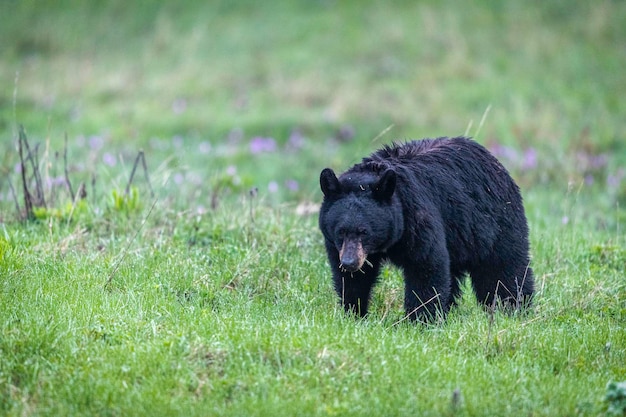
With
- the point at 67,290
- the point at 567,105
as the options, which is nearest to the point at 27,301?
the point at 67,290

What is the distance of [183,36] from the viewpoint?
67.1 feet

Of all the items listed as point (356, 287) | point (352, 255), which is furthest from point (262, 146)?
point (352, 255)

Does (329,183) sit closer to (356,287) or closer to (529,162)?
(356,287)

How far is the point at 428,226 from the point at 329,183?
768 millimetres

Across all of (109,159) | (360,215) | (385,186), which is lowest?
(109,159)

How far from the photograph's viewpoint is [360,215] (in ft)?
19.2

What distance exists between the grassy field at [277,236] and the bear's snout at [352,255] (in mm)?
427

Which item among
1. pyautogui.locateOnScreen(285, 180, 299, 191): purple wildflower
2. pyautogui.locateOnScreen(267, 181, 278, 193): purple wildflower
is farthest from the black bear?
pyautogui.locateOnScreen(285, 180, 299, 191): purple wildflower

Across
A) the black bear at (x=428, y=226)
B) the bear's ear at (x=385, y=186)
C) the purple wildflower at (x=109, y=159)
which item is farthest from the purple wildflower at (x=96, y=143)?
the bear's ear at (x=385, y=186)

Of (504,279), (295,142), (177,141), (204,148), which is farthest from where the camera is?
(295,142)

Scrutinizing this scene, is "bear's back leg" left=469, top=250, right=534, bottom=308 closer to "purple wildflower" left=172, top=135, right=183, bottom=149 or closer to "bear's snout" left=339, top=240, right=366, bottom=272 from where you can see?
"bear's snout" left=339, top=240, right=366, bottom=272

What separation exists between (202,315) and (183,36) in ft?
50.7

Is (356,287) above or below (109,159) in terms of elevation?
below

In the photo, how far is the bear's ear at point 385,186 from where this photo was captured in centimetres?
581
